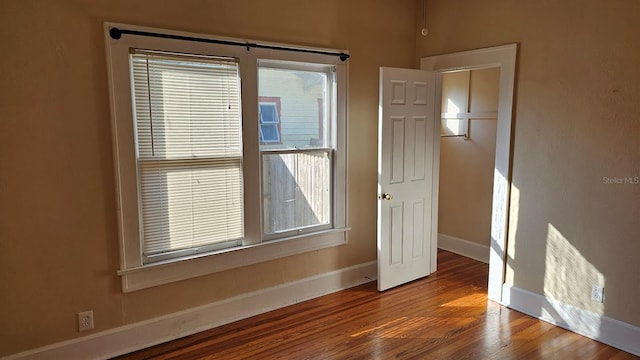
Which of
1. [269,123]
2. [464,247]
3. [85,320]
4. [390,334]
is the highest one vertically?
[269,123]

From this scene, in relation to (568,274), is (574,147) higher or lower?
higher

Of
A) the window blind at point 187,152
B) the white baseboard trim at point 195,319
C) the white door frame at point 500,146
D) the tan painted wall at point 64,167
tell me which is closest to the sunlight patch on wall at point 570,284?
the white door frame at point 500,146

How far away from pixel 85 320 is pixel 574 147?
137 inches

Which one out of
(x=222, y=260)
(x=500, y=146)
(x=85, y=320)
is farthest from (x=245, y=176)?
(x=500, y=146)

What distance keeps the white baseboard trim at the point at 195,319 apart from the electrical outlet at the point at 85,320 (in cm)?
6

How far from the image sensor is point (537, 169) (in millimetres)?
3207

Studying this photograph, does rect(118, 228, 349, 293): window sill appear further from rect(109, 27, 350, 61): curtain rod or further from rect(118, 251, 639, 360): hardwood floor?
rect(109, 27, 350, 61): curtain rod

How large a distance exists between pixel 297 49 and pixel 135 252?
6.20 ft

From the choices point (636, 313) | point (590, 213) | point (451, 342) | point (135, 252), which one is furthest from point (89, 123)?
point (636, 313)

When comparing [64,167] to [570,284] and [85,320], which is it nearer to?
[85,320]

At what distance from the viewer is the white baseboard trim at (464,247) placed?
4.63 m

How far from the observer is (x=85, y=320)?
8.70 feet

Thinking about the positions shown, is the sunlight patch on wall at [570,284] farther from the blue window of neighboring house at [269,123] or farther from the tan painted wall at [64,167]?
the tan painted wall at [64,167]

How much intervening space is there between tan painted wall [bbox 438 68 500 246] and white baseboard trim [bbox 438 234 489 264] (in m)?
0.05
